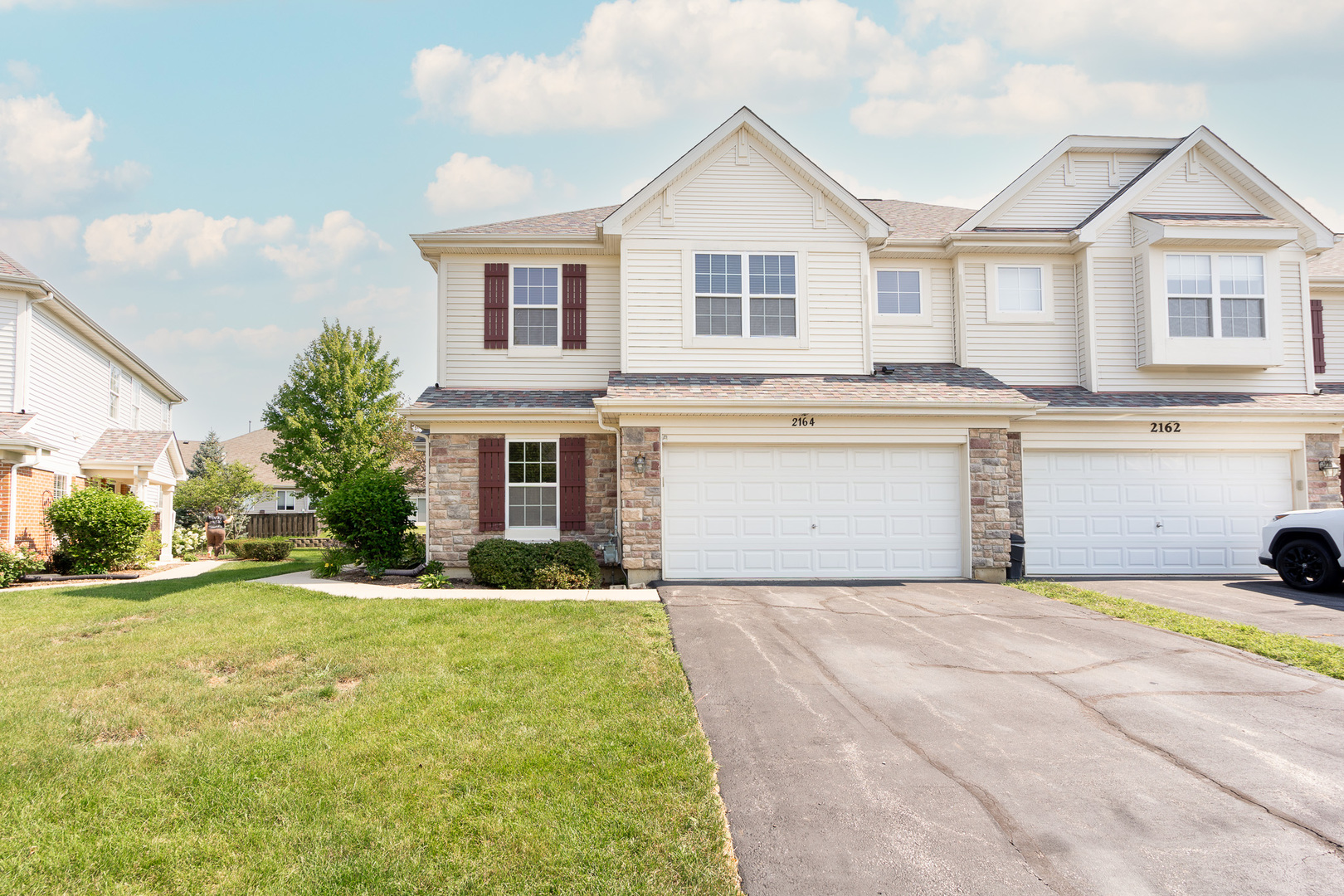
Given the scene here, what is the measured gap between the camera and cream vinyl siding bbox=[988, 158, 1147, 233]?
15.2m

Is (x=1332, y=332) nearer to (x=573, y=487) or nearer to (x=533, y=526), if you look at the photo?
(x=573, y=487)

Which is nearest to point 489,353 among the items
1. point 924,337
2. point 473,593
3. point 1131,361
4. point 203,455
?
point 473,593

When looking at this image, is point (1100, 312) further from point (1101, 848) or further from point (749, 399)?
point (1101, 848)

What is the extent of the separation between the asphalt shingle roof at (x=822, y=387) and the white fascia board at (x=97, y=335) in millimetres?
13169

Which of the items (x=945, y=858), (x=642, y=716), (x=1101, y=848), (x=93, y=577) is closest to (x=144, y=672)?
(x=642, y=716)

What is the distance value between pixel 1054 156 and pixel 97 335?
2384 centimetres

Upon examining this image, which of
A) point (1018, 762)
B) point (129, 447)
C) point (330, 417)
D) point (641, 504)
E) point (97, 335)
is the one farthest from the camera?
point (330, 417)

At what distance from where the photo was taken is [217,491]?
30.7 m

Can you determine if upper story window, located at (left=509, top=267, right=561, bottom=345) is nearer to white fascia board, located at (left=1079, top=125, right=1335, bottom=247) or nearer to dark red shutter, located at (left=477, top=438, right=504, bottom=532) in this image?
dark red shutter, located at (left=477, top=438, right=504, bottom=532)

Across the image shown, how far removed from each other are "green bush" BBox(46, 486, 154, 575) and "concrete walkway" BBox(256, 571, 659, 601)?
6.31m

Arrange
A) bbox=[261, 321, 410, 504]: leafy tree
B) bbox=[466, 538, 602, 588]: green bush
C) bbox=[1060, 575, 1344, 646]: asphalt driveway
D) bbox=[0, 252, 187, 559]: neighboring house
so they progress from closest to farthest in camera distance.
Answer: bbox=[1060, 575, 1344, 646]: asphalt driveway < bbox=[466, 538, 602, 588]: green bush < bbox=[0, 252, 187, 559]: neighboring house < bbox=[261, 321, 410, 504]: leafy tree

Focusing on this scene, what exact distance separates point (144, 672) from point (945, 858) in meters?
7.24

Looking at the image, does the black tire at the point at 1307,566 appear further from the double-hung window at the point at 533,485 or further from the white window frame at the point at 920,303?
the double-hung window at the point at 533,485

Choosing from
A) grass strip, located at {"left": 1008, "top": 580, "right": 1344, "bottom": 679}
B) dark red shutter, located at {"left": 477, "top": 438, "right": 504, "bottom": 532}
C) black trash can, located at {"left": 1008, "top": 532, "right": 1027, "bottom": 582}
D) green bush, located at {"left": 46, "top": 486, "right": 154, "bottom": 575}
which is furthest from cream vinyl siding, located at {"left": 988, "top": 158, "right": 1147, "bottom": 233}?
green bush, located at {"left": 46, "top": 486, "right": 154, "bottom": 575}
